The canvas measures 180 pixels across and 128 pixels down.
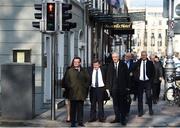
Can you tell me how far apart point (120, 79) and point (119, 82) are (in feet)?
0.26

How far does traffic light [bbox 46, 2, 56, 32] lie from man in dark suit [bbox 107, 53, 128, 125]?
1782 millimetres

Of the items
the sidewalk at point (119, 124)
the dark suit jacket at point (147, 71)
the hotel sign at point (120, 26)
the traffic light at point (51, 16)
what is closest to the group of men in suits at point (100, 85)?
the sidewalk at point (119, 124)

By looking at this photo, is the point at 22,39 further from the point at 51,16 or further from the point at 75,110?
the point at 75,110

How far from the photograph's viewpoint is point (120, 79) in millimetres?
14148

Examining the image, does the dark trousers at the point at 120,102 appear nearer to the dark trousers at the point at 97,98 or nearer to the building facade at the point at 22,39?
the dark trousers at the point at 97,98

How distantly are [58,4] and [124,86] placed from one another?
8.84 ft

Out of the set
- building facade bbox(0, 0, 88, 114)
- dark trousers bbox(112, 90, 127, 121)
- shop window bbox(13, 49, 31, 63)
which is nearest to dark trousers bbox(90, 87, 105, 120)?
dark trousers bbox(112, 90, 127, 121)

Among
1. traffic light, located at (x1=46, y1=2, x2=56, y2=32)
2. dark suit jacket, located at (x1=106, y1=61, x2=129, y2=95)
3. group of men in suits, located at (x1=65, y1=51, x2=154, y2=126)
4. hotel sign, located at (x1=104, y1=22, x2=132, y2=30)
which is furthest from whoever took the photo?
hotel sign, located at (x1=104, y1=22, x2=132, y2=30)

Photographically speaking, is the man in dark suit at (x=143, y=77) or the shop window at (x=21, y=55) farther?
the shop window at (x=21, y=55)

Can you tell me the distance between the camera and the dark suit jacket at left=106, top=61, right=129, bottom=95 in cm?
1416

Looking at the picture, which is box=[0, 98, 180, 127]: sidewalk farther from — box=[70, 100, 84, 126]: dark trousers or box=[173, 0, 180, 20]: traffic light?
box=[173, 0, 180, 20]: traffic light

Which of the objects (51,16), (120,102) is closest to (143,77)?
(120,102)

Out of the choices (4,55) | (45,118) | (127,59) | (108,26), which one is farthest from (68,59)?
(108,26)

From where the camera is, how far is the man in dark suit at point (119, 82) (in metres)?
14.2
